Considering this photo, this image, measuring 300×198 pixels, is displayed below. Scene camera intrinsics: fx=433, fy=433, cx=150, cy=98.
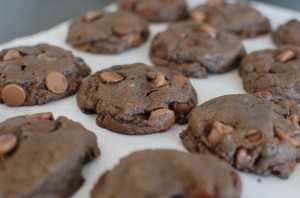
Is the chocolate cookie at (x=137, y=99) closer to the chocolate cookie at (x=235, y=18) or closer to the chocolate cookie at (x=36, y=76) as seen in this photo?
the chocolate cookie at (x=36, y=76)

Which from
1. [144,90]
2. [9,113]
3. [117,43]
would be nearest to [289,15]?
[117,43]

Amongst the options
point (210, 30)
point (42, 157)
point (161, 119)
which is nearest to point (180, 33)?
point (210, 30)

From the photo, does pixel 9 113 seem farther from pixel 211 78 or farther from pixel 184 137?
pixel 211 78

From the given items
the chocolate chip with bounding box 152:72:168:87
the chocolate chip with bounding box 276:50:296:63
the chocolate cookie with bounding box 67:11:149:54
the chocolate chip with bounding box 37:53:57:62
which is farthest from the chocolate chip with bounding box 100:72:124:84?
the chocolate chip with bounding box 276:50:296:63

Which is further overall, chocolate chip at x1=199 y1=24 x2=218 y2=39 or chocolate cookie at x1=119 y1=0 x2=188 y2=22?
chocolate cookie at x1=119 y1=0 x2=188 y2=22

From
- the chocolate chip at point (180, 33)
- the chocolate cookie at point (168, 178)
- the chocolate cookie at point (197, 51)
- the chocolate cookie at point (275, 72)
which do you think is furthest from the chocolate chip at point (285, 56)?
the chocolate cookie at point (168, 178)

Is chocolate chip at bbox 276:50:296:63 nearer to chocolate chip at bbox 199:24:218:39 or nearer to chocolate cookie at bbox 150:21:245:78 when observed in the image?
chocolate cookie at bbox 150:21:245:78
